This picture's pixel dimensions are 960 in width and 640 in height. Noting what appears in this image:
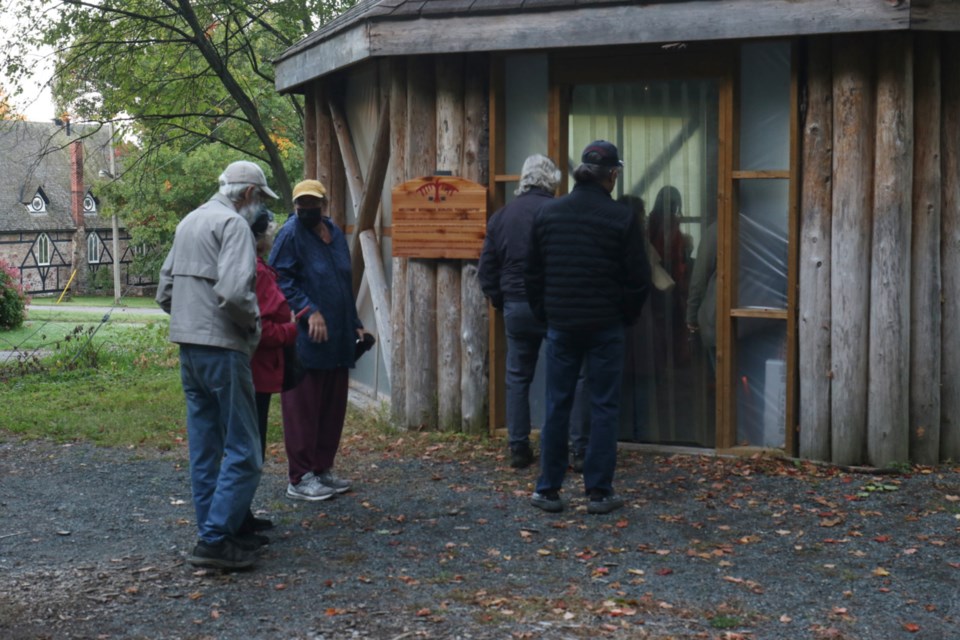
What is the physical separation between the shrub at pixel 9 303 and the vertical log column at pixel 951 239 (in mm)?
21903

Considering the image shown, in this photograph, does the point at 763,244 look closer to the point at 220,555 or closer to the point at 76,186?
the point at 220,555

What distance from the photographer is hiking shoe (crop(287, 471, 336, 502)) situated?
7.91 meters

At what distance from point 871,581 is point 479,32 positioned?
4.84 m

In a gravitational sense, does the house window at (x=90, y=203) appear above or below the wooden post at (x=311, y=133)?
above

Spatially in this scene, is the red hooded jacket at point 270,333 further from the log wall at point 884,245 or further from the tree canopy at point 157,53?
the tree canopy at point 157,53

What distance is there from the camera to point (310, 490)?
26.0 ft

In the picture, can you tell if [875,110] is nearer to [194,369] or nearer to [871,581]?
[871,581]

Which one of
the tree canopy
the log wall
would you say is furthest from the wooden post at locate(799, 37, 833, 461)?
the tree canopy

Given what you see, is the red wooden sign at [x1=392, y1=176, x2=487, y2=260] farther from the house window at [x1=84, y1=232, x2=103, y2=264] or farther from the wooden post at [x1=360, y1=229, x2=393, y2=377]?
the house window at [x1=84, y1=232, x2=103, y2=264]

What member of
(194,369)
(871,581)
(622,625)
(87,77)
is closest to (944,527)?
(871,581)

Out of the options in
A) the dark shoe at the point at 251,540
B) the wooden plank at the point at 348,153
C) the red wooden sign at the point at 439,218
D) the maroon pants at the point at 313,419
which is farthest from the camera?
the wooden plank at the point at 348,153

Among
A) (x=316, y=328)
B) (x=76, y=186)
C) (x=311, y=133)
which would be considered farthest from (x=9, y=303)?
(x=76, y=186)

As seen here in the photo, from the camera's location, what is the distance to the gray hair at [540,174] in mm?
8453

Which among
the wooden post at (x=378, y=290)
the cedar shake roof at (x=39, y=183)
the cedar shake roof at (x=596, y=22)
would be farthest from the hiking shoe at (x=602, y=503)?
the cedar shake roof at (x=39, y=183)
